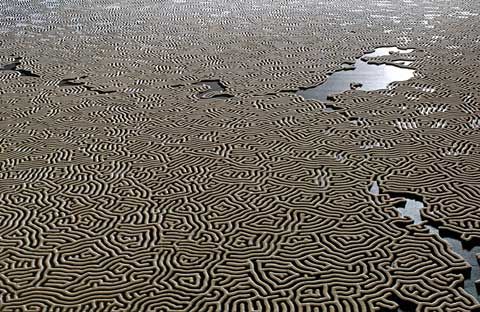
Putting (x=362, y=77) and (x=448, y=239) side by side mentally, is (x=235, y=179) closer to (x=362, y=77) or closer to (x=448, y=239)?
(x=448, y=239)

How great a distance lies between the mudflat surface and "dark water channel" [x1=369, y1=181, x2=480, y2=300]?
0.01 m

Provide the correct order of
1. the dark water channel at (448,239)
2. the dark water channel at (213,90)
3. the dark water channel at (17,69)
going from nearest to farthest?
the dark water channel at (448,239) < the dark water channel at (213,90) < the dark water channel at (17,69)

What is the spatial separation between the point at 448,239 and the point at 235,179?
1.18 meters

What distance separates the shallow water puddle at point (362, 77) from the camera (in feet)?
15.5

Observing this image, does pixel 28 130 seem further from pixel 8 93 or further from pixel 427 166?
pixel 427 166

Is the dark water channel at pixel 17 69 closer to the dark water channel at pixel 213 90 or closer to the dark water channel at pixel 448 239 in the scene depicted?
the dark water channel at pixel 213 90

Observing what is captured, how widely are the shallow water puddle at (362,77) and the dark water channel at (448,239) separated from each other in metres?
1.64

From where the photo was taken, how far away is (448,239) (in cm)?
267

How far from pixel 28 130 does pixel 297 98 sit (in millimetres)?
1992

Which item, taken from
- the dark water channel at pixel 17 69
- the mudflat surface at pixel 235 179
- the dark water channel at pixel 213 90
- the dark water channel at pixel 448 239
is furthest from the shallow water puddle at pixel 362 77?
the dark water channel at pixel 17 69

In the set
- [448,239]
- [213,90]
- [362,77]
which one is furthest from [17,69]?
[448,239]

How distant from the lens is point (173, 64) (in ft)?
18.2

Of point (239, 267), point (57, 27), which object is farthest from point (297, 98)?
point (57, 27)

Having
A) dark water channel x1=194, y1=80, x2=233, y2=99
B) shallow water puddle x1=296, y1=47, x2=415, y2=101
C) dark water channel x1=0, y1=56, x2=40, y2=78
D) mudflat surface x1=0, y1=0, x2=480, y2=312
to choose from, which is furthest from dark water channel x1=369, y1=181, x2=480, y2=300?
dark water channel x1=0, y1=56, x2=40, y2=78
